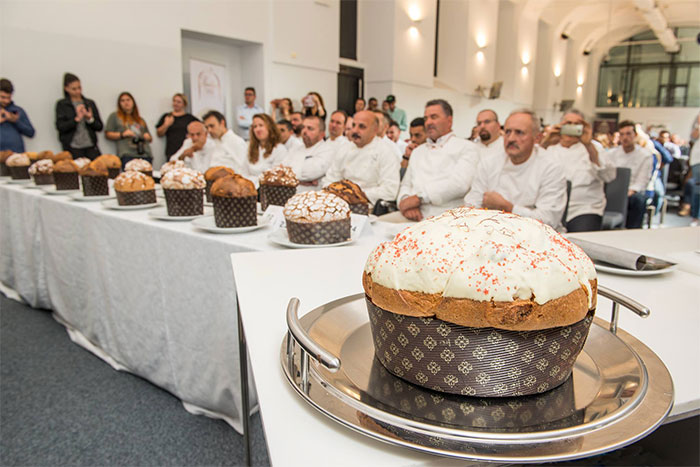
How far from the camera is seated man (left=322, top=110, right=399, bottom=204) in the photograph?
3797 millimetres

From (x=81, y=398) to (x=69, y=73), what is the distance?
5.67 m

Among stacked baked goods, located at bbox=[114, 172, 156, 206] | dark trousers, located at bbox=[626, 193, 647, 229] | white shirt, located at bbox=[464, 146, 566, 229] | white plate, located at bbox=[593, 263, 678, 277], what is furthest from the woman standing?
white plate, located at bbox=[593, 263, 678, 277]

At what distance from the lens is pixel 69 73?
6.27 m

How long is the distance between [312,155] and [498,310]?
4.08m

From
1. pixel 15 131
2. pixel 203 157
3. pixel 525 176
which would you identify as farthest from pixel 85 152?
pixel 525 176

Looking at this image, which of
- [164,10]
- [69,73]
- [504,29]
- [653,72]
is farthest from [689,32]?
[69,73]

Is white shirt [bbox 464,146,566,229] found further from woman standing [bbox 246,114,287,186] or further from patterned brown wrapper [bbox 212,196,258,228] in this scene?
woman standing [bbox 246,114,287,186]

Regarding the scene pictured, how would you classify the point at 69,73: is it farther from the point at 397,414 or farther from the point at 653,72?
the point at 653,72

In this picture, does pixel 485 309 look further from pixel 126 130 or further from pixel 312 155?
pixel 126 130

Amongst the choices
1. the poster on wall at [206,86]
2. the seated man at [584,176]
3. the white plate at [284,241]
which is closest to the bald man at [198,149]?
the seated man at [584,176]

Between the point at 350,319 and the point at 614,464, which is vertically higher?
the point at 350,319

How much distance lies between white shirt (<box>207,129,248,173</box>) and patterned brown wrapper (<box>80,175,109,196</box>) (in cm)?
189

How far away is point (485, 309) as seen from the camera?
1.48 ft

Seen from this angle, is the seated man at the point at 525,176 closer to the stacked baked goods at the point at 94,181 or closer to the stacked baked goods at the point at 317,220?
the stacked baked goods at the point at 317,220
